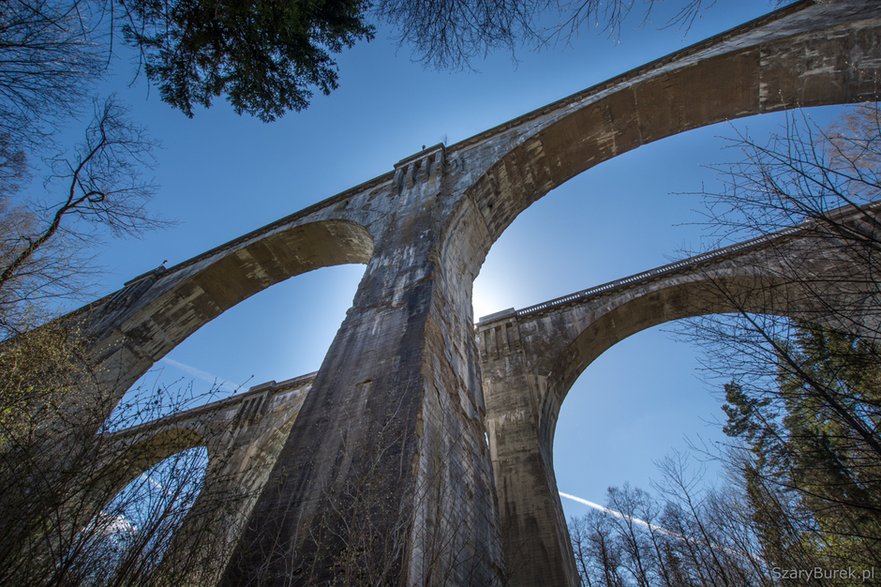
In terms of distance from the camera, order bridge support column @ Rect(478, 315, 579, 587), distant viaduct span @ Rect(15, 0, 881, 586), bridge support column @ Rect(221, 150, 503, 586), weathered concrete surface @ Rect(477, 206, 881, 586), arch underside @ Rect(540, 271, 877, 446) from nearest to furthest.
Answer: bridge support column @ Rect(221, 150, 503, 586) < distant viaduct span @ Rect(15, 0, 881, 586) < bridge support column @ Rect(478, 315, 579, 587) < weathered concrete surface @ Rect(477, 206, 881, 586) < arch underside @ Rect(540, 271, 877, 446)

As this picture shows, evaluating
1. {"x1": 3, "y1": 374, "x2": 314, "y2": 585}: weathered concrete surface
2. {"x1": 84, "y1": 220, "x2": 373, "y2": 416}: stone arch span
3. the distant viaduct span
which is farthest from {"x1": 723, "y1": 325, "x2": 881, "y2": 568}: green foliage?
{"x1": 84, "y1": 220, "x2": 373, "y2": 416}: stone arch span

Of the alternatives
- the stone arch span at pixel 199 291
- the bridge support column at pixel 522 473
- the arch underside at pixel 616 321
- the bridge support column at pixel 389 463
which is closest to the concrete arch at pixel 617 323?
the arch underside at pixel 616 321

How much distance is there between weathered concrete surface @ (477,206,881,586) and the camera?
25.3ft

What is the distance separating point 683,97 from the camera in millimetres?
7027

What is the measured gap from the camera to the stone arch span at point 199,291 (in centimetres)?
898

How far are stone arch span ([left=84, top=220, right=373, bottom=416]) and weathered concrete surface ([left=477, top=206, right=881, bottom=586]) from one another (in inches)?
189

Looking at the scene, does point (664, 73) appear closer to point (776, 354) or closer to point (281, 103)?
point (776, 354)

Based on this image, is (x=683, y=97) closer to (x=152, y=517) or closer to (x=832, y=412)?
(x=832, y=412)

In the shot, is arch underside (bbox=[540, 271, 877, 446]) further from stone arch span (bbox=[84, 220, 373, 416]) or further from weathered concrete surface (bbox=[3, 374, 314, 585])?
weathered concrete surface (bbox=[3, 374, 314, 585])

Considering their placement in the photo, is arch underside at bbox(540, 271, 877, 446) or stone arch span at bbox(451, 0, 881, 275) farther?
arch underside at bbox(540, 271, 877, 446)

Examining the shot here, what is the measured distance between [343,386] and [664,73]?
723 centimetres

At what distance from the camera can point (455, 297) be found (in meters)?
5.66

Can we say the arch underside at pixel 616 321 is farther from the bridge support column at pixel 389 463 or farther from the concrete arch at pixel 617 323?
the bridge support column at pixel 389 463

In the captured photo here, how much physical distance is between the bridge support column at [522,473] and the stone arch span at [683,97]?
4.38m
